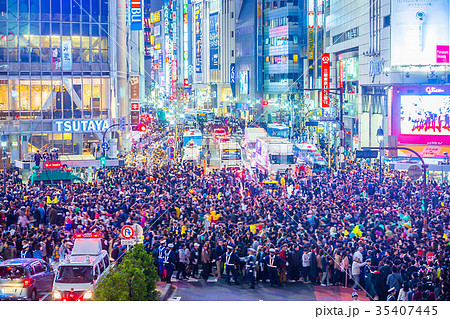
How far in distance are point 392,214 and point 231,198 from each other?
7.64m

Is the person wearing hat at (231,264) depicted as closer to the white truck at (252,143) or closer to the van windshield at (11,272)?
the van windshield at (11,272)

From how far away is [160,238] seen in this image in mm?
21562

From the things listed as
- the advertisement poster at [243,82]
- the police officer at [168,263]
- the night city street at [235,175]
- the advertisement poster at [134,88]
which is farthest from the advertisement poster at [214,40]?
the police officer at [168,263]

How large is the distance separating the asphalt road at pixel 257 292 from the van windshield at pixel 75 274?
230 centimetres

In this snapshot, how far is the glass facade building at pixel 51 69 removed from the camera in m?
55.4

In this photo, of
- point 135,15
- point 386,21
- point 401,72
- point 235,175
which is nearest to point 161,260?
point 235,175

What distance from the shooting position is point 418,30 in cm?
5347

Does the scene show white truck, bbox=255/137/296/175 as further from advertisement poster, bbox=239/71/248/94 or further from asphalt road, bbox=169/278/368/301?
advertisement poster, bbox=239/71/248/94

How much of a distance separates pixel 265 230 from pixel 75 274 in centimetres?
832

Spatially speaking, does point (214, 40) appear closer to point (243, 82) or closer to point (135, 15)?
point (243, 82)

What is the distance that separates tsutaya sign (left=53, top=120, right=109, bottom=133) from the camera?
56156mm

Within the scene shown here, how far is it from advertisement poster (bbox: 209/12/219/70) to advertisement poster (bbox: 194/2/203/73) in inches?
510

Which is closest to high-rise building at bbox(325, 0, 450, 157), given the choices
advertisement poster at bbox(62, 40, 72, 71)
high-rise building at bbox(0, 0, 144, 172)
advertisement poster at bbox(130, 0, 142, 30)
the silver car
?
advertisement poster at bbox(130, 0, 142, 30)
